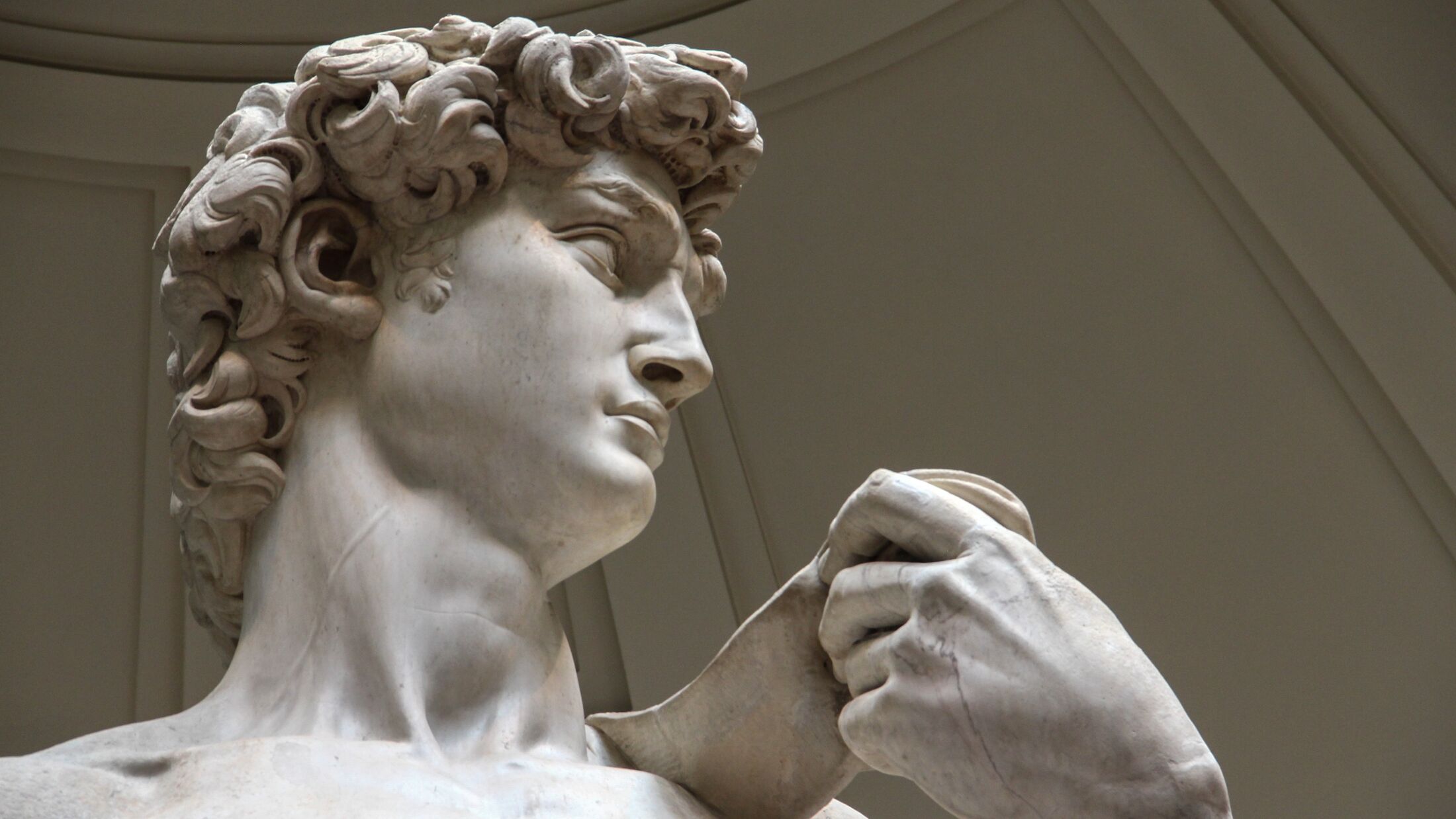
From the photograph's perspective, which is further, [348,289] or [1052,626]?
[348,289]

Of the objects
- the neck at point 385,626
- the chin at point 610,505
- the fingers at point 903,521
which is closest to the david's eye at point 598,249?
the chin at point 610,505

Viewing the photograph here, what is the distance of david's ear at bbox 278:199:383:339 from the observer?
2566 mm

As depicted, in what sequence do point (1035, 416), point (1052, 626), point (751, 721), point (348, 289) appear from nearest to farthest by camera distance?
point (1052, 626), point (751, 721), point (348, 289), point (1035, 416)

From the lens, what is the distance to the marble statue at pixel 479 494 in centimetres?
212

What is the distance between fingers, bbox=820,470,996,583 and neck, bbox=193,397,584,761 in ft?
1.62

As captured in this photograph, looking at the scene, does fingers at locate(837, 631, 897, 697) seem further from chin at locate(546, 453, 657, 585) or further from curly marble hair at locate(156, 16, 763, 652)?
curly marble hair at locate(156, 16, 763, 652)

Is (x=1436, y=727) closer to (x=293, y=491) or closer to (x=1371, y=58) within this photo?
(x=1371, y=58)

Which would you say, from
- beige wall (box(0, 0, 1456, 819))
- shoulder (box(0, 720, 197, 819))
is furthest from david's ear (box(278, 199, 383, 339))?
beige wall (box(0, 0, 1456, 819))

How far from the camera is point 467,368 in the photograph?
99.4 inches

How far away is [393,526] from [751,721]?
1.86 ft

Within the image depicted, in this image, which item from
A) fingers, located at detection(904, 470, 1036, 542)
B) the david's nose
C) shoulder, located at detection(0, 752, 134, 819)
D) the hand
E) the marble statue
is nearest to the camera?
the hand

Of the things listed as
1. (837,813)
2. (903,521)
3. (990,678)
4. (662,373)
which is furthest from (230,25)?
(990,678)

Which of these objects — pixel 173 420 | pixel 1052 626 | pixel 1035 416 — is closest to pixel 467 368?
pixel 173 420

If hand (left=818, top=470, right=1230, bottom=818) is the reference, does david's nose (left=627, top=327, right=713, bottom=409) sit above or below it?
above
